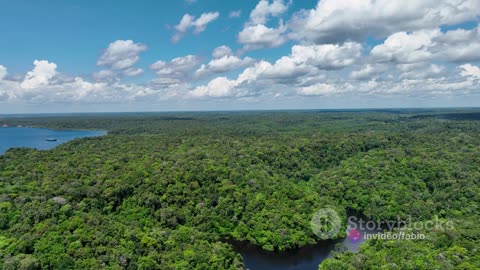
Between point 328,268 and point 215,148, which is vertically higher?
point 215,148

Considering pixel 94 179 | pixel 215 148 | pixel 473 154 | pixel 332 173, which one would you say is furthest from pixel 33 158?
pixel 473 154

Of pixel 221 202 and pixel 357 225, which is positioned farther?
pixel 357 225

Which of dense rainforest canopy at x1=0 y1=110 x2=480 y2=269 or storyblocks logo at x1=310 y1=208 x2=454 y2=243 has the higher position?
dense rainforest canopy at x1=0 y1=110 x2=480 y2=269

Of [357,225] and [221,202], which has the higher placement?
[221,202]

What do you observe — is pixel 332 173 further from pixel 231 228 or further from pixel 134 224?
pixel 134 224

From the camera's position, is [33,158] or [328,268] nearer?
[328,268]

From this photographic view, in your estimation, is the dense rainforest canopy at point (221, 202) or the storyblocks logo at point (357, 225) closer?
the dense rainforest canopy at point (221, 202)

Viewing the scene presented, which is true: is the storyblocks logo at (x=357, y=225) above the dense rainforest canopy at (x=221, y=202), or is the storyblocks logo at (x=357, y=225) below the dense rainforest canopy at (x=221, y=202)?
below

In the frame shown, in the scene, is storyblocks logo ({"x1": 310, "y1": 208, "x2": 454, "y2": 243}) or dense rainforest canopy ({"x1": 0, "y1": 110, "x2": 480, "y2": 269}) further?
storyblocks logo ({"x1": 310, "y1": 208, "x2": 454, "y2": 243})
